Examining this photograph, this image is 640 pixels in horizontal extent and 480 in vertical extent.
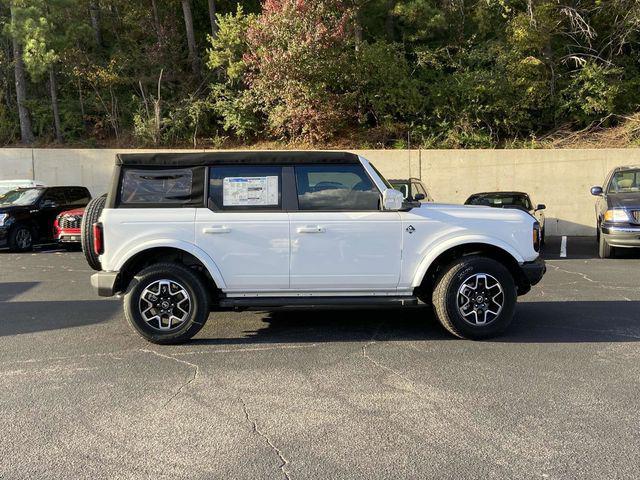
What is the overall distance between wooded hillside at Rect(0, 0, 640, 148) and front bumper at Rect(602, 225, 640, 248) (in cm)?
841

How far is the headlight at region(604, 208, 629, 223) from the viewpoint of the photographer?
1123 cm

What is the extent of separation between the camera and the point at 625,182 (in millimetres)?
12242

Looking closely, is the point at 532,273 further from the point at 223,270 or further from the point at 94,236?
the point at 94,236

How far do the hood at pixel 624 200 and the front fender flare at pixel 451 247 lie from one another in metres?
6.90

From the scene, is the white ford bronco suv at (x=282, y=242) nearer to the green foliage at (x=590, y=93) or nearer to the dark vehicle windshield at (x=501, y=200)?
the dark vehicle windshield at (x=501, y=200)

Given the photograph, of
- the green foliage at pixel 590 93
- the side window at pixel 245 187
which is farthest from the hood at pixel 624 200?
A: the green foliage at pixel 590 93

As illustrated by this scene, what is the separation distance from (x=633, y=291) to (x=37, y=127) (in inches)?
885

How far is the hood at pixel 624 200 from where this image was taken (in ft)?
36.9

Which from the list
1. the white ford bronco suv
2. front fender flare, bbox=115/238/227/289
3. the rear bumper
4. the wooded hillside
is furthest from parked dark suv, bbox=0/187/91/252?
the rear bumper

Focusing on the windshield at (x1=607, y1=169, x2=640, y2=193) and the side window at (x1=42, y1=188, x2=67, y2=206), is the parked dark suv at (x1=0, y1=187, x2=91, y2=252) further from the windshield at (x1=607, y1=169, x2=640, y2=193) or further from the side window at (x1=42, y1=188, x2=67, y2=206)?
the windshield at (x1=607, y1=169, x2=640, y2=193)

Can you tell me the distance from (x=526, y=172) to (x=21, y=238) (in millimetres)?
14974

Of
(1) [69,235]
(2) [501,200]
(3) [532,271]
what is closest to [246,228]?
(3) [532,271]

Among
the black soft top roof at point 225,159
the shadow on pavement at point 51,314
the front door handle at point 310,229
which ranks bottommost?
the shadow on pavement at point 51,314

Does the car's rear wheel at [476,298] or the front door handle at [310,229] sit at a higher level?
the front door handle at [310,229]
